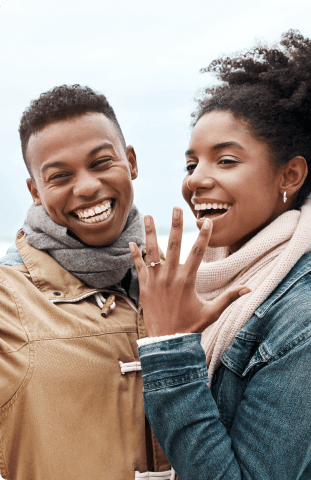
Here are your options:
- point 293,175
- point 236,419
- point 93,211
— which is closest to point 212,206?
point 293,175

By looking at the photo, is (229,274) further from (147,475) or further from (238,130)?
(147,475)

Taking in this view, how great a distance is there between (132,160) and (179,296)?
0.75m

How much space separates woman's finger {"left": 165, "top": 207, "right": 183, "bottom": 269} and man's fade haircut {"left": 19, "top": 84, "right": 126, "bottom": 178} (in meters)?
0.53

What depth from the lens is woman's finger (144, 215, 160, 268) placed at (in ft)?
3.47

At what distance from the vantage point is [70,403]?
111cm

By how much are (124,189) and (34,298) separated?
458mm

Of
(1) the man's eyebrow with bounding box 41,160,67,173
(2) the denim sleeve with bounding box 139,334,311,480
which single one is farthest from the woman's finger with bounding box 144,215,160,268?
(1) the man's eyebrow with bounding box 41,160,67,173

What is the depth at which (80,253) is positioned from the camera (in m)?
1.34

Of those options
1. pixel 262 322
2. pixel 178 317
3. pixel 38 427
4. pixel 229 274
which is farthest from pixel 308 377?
pixel 38 427

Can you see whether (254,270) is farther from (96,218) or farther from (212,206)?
(96,218)

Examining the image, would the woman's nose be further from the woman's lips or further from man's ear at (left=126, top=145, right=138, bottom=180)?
man's ear at (left=126, top=145, right=138, bottom=180)

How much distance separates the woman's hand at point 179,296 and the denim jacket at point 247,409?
0.04 meters

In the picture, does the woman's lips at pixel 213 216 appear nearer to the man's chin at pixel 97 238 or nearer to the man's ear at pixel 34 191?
the man's chin at pixel 97 238

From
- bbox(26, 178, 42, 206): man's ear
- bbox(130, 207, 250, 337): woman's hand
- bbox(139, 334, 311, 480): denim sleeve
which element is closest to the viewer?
bbox(139, 334, 311, 480): denim sleeve
